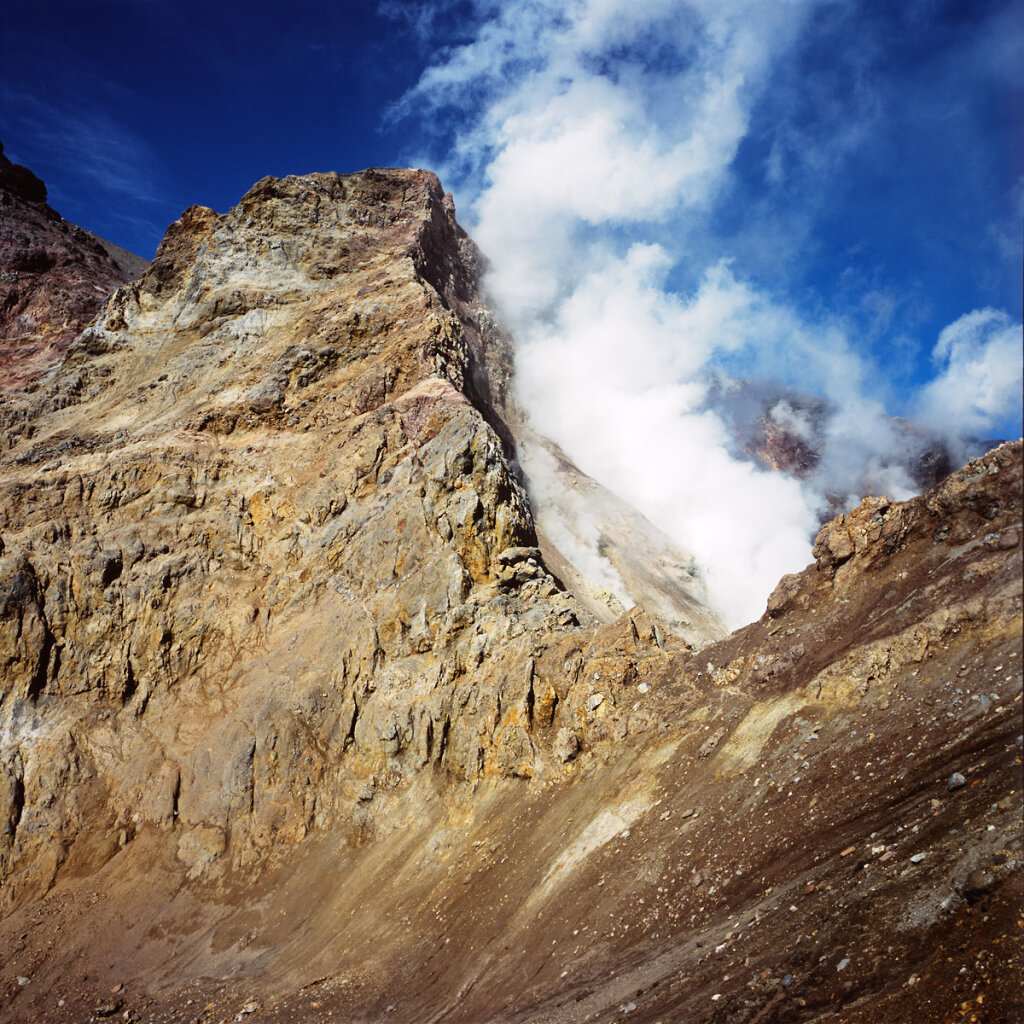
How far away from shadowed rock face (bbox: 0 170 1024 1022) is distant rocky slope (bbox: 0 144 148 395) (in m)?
15.7

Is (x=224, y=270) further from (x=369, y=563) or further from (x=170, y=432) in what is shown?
(x=369, y=563)

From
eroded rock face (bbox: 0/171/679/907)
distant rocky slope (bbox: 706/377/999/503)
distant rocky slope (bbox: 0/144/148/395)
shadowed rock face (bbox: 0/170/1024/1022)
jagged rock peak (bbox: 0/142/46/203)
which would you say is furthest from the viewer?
jagged rock peak (bbox: 0/142/46/203)

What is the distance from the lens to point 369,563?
29.5 metres

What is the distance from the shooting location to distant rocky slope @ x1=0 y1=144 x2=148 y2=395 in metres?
54.6

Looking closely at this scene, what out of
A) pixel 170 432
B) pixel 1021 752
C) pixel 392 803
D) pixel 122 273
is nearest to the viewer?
pixel 1021 752

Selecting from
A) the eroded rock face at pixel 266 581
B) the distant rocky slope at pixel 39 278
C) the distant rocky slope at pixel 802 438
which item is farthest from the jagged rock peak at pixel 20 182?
the distant rocky slope at pixel 802 438

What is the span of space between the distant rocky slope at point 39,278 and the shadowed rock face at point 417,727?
15.7m

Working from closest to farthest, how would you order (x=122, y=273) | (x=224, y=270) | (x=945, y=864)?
(x=945, y=864) < (x=224, y=270) < (x=122, y=273)

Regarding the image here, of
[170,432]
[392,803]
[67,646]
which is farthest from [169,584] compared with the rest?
[392,803]

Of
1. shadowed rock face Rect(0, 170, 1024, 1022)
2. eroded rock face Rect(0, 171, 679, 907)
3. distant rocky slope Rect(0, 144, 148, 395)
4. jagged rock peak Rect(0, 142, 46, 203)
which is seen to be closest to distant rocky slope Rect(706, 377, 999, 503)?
shadowed rock face Rect(0, 170, 1024, 1022)

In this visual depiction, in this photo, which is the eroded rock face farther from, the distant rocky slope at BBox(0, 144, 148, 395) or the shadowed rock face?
the distant rocky slope at BBox(0, 144, 148, 395)

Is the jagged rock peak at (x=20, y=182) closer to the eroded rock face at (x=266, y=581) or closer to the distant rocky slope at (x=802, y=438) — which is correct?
the eroded rock face at (x=266, y=581)

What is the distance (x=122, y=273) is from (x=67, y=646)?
60912 mm

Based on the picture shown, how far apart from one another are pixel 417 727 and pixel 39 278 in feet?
219
